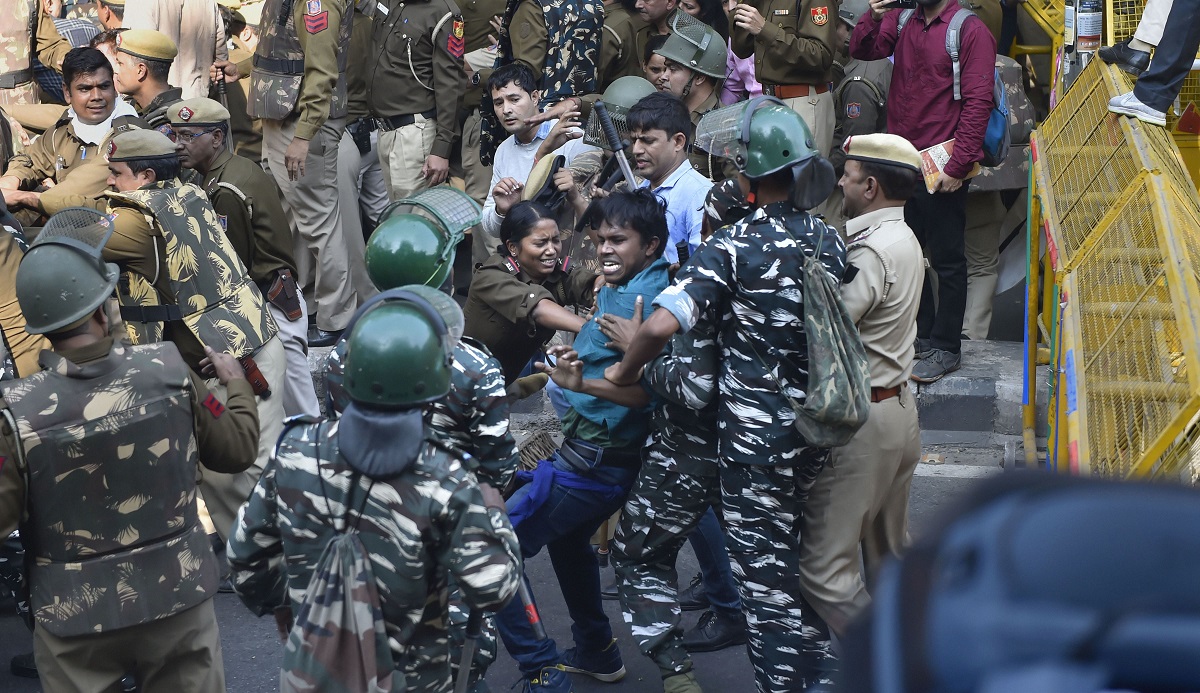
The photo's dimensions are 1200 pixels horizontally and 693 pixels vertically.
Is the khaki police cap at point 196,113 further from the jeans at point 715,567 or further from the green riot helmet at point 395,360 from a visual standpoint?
the green riot helmet at point 395,360

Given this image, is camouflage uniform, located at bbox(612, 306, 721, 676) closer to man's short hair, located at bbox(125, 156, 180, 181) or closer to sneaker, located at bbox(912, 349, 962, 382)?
man's short hair, located at bbox(125, 156, 180, 181)

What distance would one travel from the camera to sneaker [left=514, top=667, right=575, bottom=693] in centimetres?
Answer: 444

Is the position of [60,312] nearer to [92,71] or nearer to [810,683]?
[810,683]

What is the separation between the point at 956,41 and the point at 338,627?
198 inches

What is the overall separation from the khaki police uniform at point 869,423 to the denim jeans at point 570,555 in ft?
2.35

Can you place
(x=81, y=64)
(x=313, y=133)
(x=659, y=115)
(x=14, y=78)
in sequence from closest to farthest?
1. (x=659, y=115)
2. (x=81, y=64)
3. (x=313, y=133)
4. (x=14, y=78)

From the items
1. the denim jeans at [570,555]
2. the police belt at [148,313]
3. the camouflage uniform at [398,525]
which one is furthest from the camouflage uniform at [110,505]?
the police belt at [148,313]

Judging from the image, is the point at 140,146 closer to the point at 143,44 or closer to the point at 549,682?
the point at 143,44

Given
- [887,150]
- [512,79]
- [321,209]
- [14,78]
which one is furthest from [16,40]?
[887,150]

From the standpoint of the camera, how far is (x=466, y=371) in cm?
347

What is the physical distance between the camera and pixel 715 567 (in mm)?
4875

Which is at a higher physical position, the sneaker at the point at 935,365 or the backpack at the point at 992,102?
the backpack at the point at 992,102

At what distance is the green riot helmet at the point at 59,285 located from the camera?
3375 millimetres

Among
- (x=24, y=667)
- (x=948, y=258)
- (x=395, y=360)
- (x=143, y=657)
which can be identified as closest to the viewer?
(x=395, y=360)
